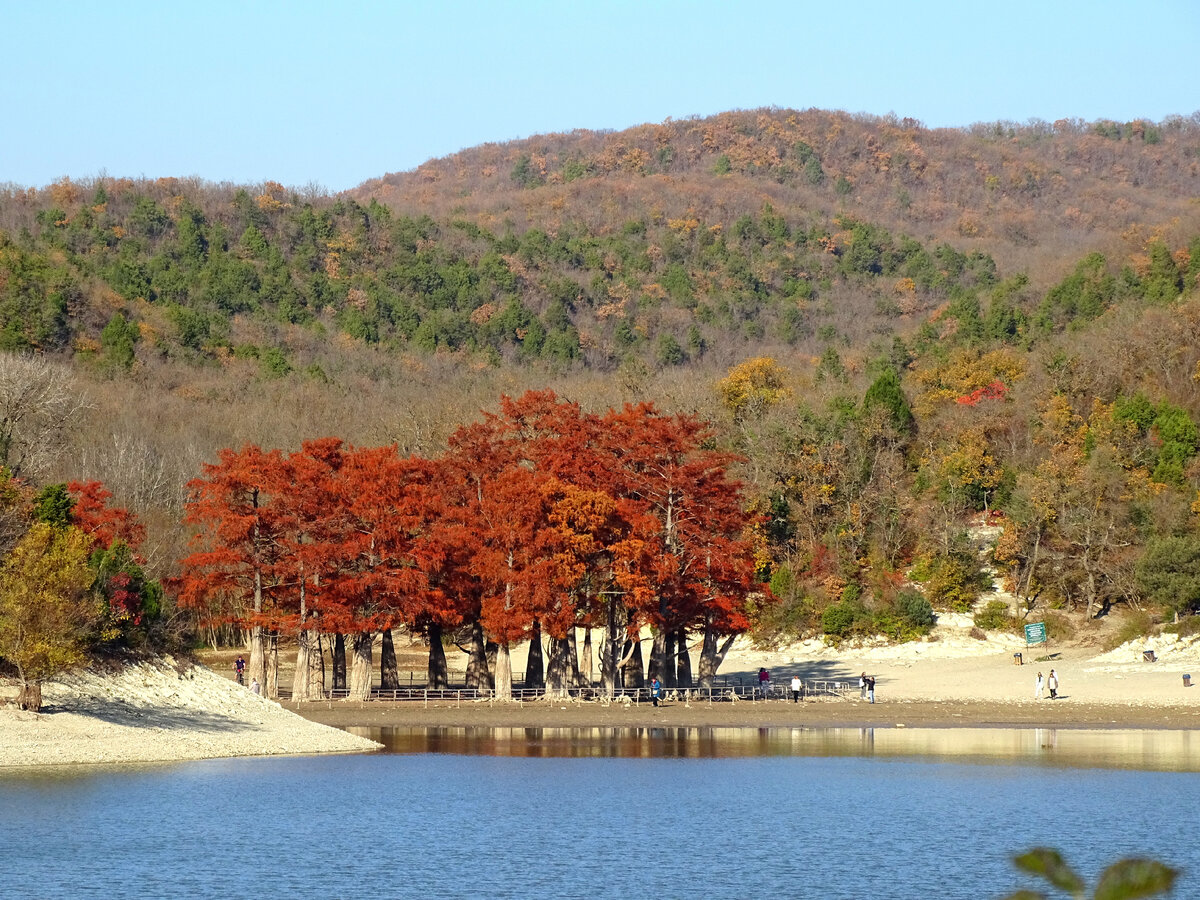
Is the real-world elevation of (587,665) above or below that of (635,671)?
above

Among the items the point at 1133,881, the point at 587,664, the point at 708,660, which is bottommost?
the point at 587,664

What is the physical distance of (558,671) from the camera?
5025 cm

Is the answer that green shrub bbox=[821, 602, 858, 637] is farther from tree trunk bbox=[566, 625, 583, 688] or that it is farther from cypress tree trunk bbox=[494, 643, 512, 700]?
cypress tree trunk bbox=[494, 643, 512, 700]

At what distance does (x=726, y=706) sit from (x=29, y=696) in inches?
885

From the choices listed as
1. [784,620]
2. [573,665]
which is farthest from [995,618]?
[573,665]

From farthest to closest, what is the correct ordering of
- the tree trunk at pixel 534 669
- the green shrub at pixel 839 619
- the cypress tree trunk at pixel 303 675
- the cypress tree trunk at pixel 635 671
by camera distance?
the green shrub at pixel 839 619 < the cypress tree trunk at pixel 635 671 < the tree trunk at pixel 534 669 < the cypress tree trunk at pixel 303 675

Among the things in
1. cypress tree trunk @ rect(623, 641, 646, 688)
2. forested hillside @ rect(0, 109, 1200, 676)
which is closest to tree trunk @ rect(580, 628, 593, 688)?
cypress tree trunk @ rect(623, 641, 646, 688)

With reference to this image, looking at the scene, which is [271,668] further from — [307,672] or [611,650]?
[611,650]

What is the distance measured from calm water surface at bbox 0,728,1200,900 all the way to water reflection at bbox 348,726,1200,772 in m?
0.19

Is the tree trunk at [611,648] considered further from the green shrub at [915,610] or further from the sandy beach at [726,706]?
the green shrub at [915,610]

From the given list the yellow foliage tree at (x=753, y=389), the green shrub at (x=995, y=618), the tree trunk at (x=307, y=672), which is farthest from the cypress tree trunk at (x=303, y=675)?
the yellow foliage tree at (x=753, y=389)

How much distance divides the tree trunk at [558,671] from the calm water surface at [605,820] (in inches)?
376

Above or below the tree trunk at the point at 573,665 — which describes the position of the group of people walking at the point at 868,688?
below

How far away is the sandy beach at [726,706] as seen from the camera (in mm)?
35906
